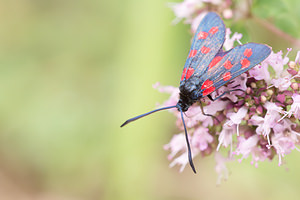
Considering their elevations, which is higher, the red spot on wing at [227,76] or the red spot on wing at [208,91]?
the red spot on wing at [227,76]

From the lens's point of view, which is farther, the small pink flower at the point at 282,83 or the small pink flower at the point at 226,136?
the small pink flower at the point at 226,136

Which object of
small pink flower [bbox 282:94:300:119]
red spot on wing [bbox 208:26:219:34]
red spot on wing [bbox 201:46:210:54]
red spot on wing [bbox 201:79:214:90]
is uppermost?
red spot on wing [bbox 208:26:219:34]

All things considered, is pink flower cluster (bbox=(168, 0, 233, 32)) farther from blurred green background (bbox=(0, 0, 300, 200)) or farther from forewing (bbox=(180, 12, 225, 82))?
blurred green background (bbox=(0, 0, 300, 200))

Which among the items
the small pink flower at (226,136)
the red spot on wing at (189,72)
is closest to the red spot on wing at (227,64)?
the red spot on wing at (189,72)

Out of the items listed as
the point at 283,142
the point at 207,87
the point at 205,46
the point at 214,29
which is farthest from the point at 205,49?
the point at 283,142

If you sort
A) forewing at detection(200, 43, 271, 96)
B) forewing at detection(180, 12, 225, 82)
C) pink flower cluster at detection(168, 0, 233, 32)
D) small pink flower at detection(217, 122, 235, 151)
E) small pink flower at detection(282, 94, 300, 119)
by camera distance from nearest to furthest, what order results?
forewing at detection(200, 43, 271, 96) → small pink flower at detection(282, 94, 300, 119) → forewing at detection(180, 12, 225, 82) → small pink flower at detection(217, 122, 235, 151) → pink flower cluster at detection(168, 0, 233, 32)

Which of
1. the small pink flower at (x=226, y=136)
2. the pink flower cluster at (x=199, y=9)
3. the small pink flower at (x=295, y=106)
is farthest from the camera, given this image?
the pink flower cluster at (x=199, y=9)

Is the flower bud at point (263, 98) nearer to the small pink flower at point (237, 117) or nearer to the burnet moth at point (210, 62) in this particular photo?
the small pink flower at point (237, 117)

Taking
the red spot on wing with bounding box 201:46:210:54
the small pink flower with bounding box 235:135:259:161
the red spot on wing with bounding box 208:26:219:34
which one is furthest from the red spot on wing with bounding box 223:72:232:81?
the small pink flower with bounding box 235:135:259:161
